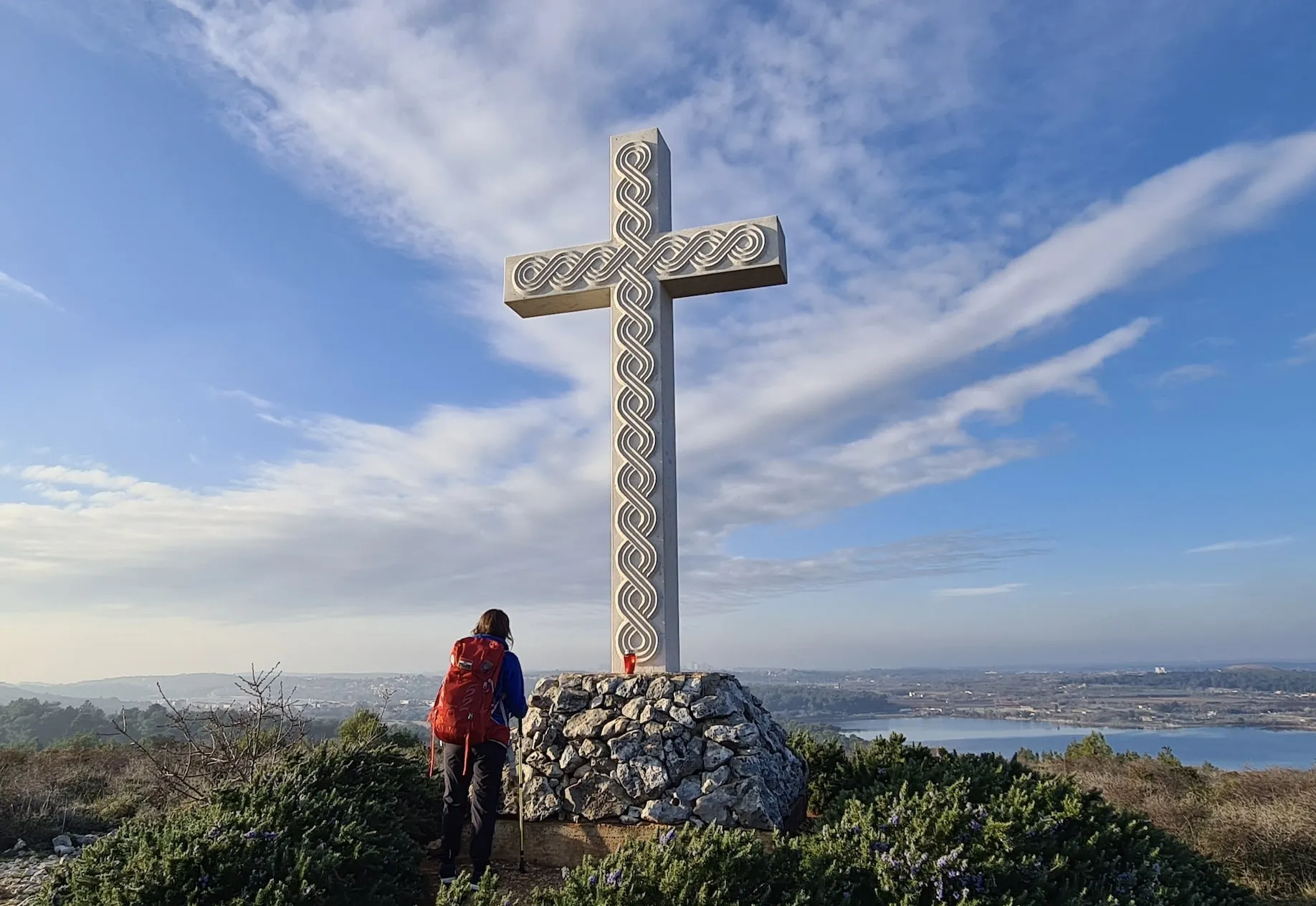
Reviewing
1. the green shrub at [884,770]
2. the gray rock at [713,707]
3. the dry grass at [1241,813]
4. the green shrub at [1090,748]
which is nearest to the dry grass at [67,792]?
the gray rock at [713,707]

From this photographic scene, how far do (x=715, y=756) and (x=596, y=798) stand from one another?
0.72 meters

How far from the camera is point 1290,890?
5359 millimetres

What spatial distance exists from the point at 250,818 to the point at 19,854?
4212 millimetres

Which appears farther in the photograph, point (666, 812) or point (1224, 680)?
point (1224, 680)

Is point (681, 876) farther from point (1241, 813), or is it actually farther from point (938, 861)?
Answer: point (1241, 813)

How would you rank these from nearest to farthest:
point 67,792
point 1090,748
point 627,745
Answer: point 627,745
point 67,792
point 1090,748

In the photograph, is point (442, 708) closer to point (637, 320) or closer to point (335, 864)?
point (335, 864)

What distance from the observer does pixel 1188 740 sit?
36.8 ft

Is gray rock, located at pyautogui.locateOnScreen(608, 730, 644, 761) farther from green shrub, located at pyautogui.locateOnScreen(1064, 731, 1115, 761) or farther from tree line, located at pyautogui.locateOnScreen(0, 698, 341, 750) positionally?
tree line, located at pyautogui.locateOnScreen(0, 698, 341, 750)

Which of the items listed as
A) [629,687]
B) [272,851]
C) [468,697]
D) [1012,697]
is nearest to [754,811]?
[629,687]

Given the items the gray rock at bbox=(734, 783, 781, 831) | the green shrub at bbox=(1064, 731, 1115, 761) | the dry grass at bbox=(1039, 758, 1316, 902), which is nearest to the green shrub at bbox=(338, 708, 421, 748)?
the gray rock at bbox=(734, 783, 781, 831)

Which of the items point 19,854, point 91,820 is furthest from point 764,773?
point 91,820

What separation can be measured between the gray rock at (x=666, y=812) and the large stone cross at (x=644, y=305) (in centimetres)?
91

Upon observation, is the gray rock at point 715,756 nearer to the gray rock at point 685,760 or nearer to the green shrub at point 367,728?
the gray rock at point 685,760
